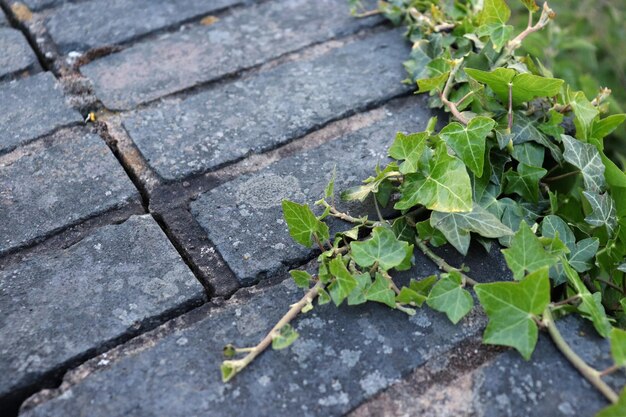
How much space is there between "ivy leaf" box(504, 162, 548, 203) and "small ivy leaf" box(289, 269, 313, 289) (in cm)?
40

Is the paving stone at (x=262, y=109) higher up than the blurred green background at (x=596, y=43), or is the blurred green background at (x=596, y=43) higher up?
the paving stone at (x=262, y=109)

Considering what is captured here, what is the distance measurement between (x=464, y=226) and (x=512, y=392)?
0.27 m

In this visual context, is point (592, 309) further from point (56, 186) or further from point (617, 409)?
point (56, 186)

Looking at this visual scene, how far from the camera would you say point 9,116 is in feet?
4.59

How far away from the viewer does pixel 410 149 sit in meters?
1.14

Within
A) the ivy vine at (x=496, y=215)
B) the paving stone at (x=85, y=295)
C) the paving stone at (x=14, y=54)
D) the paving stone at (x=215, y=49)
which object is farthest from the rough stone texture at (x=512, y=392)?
the paving stone at (x=14, y=54)

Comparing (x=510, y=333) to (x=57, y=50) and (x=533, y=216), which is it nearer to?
(x=533, y=216)

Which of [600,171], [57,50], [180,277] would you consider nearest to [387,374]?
[180,277]

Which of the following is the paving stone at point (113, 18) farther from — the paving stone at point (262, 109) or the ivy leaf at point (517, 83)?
the ivy leaf at point (517, 83)

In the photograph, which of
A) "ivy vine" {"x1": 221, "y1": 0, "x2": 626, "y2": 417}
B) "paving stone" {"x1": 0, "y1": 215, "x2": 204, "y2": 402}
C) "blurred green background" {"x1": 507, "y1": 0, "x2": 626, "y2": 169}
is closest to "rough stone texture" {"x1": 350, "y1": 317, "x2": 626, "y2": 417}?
"ivy vine" {"x1": 221, "y1": 0, "x2": 626, "y2": 417}

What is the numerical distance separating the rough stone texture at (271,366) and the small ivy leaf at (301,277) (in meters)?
0.02

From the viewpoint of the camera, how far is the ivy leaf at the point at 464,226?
1079mm

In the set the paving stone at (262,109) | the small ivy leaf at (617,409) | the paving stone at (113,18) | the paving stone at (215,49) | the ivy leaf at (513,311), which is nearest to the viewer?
the small ivy leaf at (617,409)

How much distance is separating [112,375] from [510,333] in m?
0.55
